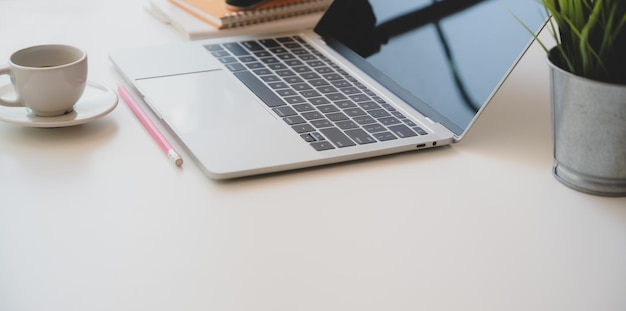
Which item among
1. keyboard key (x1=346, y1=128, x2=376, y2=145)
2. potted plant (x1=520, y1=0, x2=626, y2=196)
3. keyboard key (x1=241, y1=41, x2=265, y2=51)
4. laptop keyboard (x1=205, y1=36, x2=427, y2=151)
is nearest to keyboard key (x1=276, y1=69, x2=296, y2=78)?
laptop keyboard (x1=205, y1=36, x2=427, y2=151)

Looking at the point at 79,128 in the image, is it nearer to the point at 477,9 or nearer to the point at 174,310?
the point at 174,310

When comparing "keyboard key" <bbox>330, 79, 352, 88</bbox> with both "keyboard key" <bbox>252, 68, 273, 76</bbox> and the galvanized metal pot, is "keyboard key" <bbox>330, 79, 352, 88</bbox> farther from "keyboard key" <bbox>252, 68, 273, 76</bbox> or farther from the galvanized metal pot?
the galvanized metal pot

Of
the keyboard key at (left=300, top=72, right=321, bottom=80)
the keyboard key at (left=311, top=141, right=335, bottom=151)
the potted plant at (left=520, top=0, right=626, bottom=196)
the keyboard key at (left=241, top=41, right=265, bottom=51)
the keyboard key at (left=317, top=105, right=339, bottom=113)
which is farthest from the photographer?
the keyboard key at (left=241, top=41, right=265, bottom=51)

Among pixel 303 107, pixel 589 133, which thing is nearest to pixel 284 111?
pixel 303 107

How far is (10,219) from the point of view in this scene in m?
0.74

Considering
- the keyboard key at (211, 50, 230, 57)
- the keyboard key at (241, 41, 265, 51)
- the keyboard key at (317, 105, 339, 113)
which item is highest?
the keyboard key at (317, 105, 339, 113)

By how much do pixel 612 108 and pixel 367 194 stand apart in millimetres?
246

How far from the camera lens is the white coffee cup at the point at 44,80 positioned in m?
0.89

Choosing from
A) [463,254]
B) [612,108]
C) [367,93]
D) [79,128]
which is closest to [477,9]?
[367,93]

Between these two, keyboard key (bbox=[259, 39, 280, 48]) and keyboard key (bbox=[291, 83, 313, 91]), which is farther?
keyboard key (bbox=[259, 39, 280, 48])

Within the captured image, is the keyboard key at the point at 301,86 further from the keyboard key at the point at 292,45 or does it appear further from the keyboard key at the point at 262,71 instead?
the keyboard key at the point at 292,45

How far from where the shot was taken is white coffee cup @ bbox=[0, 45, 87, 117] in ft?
2.93

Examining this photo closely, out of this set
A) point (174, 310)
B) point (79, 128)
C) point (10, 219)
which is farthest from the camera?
point (79, 128)

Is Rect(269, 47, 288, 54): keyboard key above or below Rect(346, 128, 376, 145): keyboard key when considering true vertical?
below
